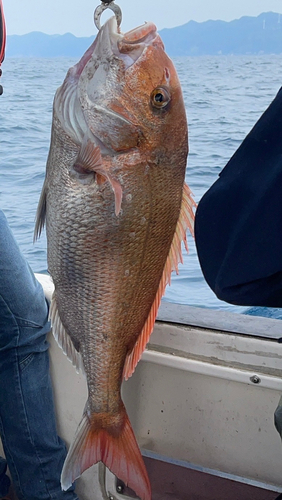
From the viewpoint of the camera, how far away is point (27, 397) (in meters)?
2.09

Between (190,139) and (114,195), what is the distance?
8973mm

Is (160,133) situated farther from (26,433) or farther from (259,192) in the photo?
(26,433)

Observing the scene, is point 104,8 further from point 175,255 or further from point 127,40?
point 175,255

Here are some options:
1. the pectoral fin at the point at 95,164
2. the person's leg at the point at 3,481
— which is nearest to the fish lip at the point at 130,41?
the pectoral fin at the point at 95,164

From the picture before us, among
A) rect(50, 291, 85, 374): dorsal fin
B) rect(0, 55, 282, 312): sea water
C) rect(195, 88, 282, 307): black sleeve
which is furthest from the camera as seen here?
rect(0, 55, 282, 312): sea water

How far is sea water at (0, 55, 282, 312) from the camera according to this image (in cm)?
461

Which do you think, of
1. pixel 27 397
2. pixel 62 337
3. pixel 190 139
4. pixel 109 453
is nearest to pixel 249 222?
pixel 62 337

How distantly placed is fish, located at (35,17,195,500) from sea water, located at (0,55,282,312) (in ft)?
6.80

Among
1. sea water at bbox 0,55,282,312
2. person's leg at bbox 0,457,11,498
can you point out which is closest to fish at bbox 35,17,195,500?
person's leg at bbox 0,457,11,498

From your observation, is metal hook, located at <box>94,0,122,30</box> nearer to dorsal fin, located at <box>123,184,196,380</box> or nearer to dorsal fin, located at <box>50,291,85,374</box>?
dorsal fin, located at <box>123,184,196,380</box>

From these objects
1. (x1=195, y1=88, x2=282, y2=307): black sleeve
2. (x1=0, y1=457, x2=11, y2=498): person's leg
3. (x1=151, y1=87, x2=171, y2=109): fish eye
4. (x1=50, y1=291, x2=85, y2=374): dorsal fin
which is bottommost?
(x1=0, y1=457, x2=11, y2=498): person's leg

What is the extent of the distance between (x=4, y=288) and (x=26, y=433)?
0.57 meters

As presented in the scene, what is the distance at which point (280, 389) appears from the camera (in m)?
1.88

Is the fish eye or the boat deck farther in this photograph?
the boat deck
